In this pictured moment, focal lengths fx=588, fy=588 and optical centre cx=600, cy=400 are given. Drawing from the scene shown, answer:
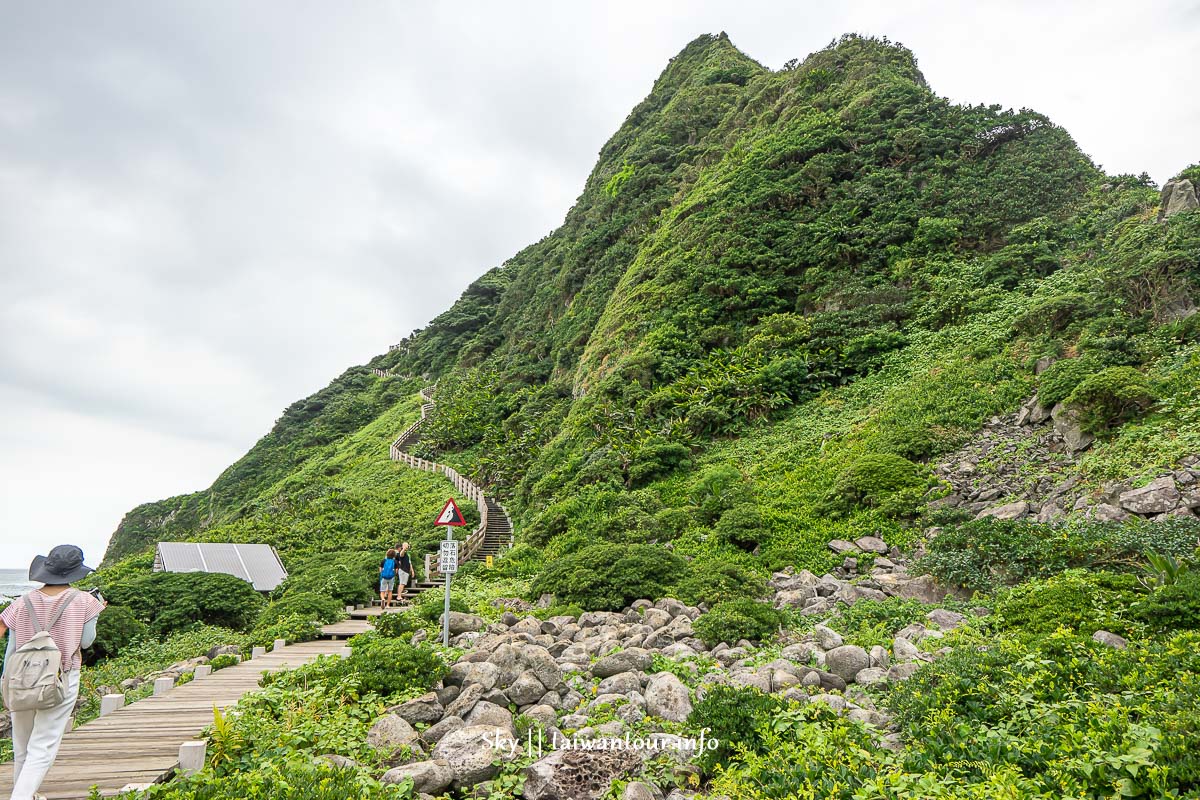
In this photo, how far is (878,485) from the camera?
A: 13039 mm

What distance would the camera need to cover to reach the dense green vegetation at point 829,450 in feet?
16.0

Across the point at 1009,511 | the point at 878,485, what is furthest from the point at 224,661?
the point at 1009,511

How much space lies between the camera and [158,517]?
69.3 m

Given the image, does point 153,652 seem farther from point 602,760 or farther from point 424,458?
point 424,458

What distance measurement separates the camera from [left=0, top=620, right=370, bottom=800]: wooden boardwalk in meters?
4.87

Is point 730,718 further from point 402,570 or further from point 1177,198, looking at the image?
point 1177,198

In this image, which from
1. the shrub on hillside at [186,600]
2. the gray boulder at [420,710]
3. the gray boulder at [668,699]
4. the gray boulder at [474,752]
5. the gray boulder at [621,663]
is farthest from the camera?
the shrub on hillside at [186,600]

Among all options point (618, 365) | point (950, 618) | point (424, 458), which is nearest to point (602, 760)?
point (950, 618)

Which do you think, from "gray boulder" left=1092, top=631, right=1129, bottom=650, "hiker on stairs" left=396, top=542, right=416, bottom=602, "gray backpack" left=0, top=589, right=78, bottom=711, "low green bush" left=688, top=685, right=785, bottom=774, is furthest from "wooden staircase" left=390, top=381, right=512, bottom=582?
"gray boulder" left=1092, top=631, right=1129, bottom=650

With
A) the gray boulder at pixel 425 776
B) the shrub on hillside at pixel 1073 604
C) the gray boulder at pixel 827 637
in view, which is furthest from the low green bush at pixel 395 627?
the shrub on hillside at pixel 1073 604

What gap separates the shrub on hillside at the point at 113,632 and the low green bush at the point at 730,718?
12.8 m

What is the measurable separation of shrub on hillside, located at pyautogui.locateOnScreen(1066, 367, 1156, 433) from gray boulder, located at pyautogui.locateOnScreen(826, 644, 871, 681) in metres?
8.17

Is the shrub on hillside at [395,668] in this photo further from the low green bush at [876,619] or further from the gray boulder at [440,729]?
the low green bush at [876,619]

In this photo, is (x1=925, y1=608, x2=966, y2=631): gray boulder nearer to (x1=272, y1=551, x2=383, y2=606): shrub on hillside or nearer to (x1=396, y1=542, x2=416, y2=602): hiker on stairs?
(x1=396, y1=542, x2=416, y2=602): hiker on stairs
